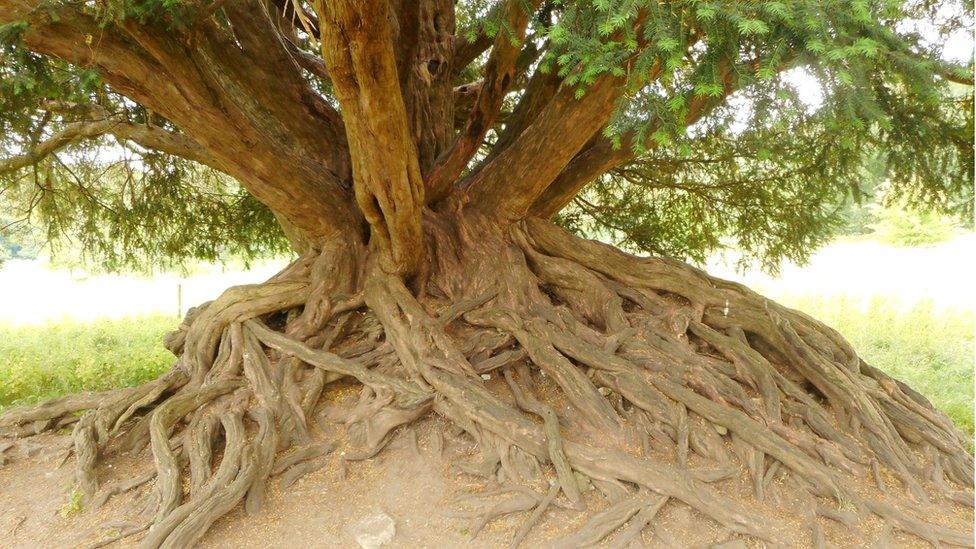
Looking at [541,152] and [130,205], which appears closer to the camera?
[541,152]

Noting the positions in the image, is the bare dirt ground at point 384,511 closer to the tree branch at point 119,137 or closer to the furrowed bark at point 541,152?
the furrowed bark at point 541,152

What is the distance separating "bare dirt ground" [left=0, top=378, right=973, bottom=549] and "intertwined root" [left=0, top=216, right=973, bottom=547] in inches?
3.1

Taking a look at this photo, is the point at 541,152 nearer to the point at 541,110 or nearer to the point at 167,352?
the point at 541,110

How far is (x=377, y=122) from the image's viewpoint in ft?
11.7

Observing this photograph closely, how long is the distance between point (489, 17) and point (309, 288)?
2.89 metres

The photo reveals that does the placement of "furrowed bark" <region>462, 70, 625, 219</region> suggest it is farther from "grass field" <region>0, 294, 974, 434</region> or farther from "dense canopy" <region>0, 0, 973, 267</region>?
"grass field" <region>0, 294, 974, 434</region>

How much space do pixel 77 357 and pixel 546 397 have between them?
7.53 metres

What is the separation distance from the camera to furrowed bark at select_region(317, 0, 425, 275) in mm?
2977

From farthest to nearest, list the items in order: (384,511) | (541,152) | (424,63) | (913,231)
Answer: (913,231) → (424,63) → (541,152) → (384,511)

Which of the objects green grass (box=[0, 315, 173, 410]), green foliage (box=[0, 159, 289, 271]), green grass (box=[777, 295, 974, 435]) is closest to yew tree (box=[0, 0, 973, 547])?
green foliage (box=[0, 159, 289, 271])

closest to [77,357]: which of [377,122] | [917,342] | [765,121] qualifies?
[377,122]

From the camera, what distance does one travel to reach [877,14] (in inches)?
94.7

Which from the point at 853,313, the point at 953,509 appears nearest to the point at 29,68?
the point at 953,509

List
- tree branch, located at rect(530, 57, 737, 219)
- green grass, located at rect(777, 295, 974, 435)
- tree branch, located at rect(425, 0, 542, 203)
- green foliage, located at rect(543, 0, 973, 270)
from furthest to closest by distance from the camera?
green grass, located at rect(777, 295, 974, 435) < tree branch, located at rect(530, 57, 737, 219) < tree branch, located at rect(425, 0, 542, 203) < green foliage, located at rect(543, 0, 973, 270)
